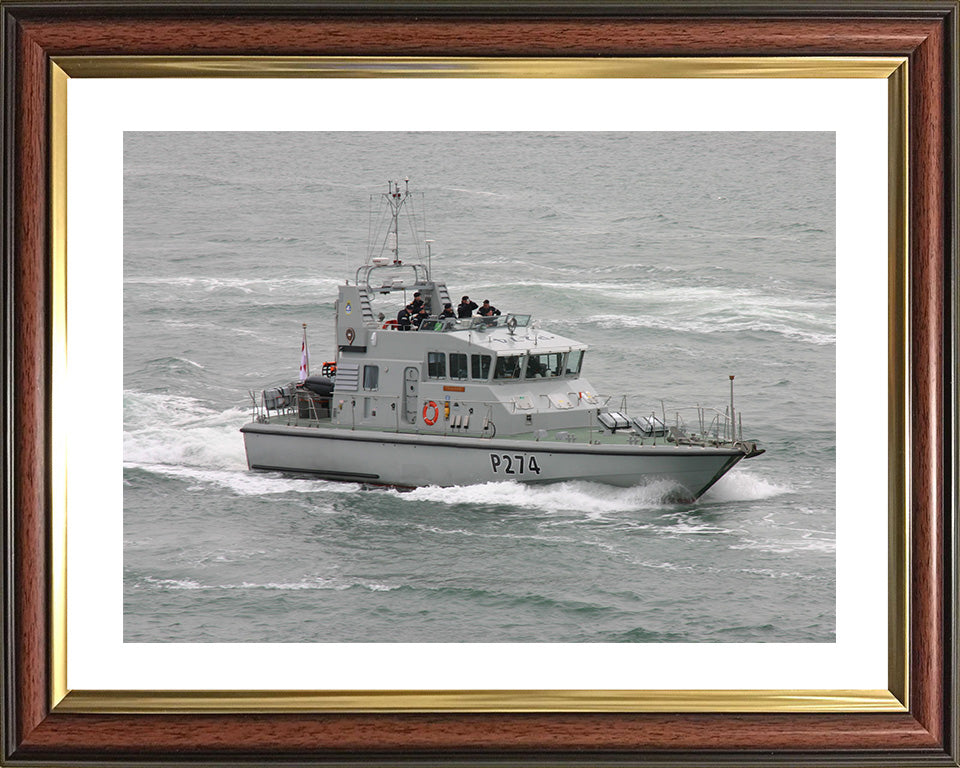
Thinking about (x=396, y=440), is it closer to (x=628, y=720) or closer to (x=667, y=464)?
(x=667, y=464)

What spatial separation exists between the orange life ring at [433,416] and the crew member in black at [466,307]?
3.06 meters

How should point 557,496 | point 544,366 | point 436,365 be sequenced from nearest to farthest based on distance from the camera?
point 557,496 → point 544,366 → point 436,365

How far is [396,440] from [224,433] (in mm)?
2977

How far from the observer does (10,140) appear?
289 inches

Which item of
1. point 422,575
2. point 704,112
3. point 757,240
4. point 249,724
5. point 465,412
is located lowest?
point 249,724

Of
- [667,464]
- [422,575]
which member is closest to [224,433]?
→ [667,464]

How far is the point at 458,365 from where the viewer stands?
17.2 meters

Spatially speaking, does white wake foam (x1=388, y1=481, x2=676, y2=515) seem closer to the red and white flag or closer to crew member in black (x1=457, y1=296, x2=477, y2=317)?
the red and white flag

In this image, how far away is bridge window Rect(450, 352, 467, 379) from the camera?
17172 mm

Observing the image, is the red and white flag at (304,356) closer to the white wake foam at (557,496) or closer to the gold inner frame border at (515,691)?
the white wake foam at (557,496)

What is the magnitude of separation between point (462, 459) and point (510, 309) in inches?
160

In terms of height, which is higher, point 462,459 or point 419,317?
point 419,317

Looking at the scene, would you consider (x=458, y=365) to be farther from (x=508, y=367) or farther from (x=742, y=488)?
(x=742, y=488)

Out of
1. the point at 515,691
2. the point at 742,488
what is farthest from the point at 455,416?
the point at 515,691
